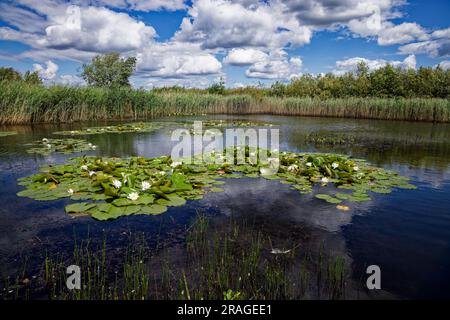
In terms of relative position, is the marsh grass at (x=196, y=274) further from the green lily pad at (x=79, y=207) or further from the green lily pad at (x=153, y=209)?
the green lily pad at (x=79, y=207)

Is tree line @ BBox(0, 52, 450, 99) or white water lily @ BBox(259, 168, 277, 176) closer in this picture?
white water lily @ BBox(259, 168, 277, 176)

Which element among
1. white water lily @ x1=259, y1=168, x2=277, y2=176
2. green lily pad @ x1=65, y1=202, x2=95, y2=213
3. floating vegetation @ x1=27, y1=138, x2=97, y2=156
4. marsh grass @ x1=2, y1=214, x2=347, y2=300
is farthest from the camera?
floating vegetation @ x1=27, y1=138, x2=97, y2=156

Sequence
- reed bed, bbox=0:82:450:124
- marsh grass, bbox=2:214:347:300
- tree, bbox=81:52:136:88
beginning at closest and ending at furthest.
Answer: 1. marsh grass, bbox=2:214:347:300
2. reed bed, bbox=0:82:450:124
3. tree, bbox=81:52:136:88

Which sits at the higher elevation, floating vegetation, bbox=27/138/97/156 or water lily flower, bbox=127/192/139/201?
floating vegetation, bbox=27/138/97/156

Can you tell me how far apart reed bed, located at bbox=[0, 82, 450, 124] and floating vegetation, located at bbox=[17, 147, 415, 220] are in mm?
10392

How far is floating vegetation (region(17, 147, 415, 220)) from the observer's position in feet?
14.8

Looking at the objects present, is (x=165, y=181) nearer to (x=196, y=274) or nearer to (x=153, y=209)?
(x=153, y=209)

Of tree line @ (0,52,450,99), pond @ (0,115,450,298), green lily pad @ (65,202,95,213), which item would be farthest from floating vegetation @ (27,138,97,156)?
tree line @ (0,52,450,99)

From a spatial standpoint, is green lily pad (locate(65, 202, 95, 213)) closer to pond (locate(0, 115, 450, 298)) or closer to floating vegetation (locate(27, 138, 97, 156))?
pond (locate(0, 115, 450, 298))

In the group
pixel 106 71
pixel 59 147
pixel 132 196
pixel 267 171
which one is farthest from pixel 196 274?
pixel 106 71

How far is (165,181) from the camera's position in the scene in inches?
199

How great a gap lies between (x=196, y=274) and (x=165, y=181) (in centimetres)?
240

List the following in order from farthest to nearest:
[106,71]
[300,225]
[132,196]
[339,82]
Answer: [106,71]
[339,82]
[132,196]
[300,225]
